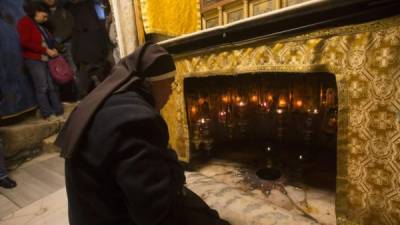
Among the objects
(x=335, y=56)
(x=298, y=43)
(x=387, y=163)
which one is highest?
(x=298, y=43)

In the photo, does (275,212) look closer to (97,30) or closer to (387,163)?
(387,163)

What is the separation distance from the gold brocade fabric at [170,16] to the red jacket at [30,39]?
222 centimetres

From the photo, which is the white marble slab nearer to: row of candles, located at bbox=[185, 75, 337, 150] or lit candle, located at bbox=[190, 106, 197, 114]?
row of candles, located at bbox=[185, 75, 337, 150]

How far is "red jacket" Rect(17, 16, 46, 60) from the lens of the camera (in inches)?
157

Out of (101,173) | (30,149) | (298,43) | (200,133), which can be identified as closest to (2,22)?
(30,149)

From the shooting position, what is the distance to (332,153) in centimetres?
355

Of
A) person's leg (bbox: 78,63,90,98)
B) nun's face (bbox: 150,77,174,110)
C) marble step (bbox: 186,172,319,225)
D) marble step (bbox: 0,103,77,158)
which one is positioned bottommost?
marble step (bbox: 186,172,319,225)

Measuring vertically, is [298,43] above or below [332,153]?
above

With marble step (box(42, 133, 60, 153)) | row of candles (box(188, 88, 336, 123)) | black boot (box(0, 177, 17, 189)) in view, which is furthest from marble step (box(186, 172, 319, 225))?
marble step (box(42, 133, 60, 153))

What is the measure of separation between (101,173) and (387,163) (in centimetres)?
190

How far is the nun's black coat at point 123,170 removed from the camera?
1.05 m

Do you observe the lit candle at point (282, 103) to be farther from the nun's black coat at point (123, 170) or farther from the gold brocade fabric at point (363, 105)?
the nun's black coat at point (123, 170)

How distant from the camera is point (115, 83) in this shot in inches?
49.1

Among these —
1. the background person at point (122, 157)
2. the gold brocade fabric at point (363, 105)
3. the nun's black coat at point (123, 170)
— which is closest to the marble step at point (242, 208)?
the gold brocade fabric at point (363, 105)
